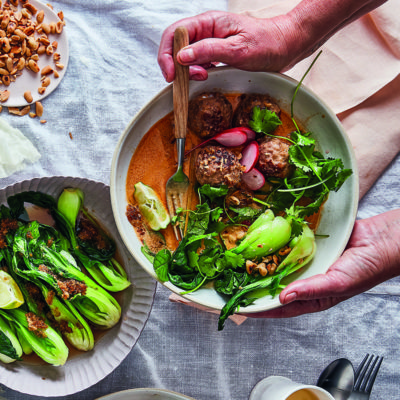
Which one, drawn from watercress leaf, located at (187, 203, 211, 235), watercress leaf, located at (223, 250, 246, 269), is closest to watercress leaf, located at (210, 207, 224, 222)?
watercress leaf, located at (187, 203, 211, 235)

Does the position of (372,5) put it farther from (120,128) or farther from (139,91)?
(120,128)

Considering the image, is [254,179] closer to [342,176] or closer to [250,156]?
[250,156]

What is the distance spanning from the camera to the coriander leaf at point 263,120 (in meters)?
1.46

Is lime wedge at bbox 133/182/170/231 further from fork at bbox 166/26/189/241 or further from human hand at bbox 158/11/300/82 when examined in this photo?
human hand at bbox 158/11/300/82

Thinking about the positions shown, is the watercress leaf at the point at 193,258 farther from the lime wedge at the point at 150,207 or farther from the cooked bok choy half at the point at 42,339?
the cooked bok choy half at the point at 42,339

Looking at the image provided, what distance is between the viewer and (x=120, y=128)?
178cm

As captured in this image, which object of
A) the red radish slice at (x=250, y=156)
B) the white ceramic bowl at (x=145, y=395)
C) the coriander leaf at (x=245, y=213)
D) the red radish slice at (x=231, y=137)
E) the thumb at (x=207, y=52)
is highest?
the thumb at (x=207, y=52)

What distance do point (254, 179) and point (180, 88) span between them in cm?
38

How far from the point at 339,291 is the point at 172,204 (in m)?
0.61

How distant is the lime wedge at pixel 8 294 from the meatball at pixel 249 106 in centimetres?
95

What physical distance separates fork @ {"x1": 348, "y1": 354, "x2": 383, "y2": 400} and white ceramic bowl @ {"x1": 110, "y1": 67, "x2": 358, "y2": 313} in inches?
23.8

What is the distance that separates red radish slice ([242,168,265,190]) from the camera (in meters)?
1.50

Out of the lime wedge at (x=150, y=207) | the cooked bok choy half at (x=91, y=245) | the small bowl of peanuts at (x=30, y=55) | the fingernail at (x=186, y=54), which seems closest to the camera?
the fingernail at (x=186, y=54)

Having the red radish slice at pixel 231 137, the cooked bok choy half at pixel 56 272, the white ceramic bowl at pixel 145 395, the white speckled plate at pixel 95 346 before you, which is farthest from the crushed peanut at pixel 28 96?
the white ceramic bowl at pixel 145 395
